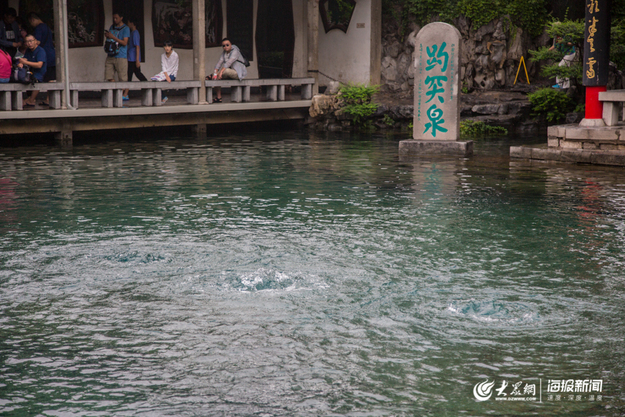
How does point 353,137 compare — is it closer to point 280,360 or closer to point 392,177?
point 392,177

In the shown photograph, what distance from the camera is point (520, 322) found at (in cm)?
529

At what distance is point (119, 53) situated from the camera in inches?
679

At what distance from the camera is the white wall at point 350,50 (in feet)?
73.5

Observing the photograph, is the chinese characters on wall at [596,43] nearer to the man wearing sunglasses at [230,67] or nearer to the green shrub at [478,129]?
the green shrub at [478,129]

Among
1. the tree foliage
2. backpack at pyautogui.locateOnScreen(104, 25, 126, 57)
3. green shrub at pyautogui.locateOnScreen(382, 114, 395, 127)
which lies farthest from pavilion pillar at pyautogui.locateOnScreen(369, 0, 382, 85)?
backpack at pyautogui.locateOnScreen(104, 25, 126, 57)

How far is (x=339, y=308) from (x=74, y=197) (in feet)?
19.1

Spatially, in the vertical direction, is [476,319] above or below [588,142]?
below

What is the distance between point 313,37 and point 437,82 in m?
6.76

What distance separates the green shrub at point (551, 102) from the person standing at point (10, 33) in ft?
41.7

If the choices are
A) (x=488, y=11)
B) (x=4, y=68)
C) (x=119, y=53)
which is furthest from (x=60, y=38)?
(x=488, y=11)

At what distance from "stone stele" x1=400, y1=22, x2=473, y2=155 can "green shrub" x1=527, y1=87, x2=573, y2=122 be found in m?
5.72

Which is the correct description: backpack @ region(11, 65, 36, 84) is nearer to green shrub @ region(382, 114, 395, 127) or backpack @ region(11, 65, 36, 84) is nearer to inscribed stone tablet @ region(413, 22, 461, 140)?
inscribed stone tablet @ region(413, 22, 461, 140)

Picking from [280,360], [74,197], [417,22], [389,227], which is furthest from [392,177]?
[417,22]

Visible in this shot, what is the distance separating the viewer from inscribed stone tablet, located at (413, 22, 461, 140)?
14.4 m
